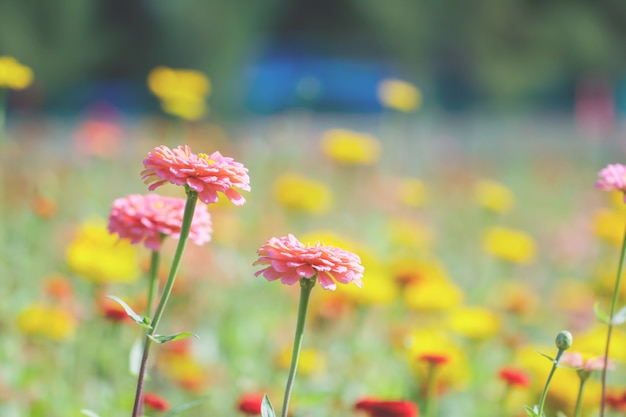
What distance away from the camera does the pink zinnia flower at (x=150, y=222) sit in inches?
33.6

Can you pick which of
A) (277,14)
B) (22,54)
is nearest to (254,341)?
(22,54)

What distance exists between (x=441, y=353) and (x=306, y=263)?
520mm

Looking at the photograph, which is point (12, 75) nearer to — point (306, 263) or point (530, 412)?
point (306, 263)

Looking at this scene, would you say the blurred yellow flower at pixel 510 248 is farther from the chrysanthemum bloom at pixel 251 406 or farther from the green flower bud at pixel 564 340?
the green flower bud at pixel 564 340

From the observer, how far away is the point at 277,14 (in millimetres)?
11031

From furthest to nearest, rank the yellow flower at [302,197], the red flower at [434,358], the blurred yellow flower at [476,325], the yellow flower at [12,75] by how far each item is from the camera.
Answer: the yellow flower at [302,197] < the blurred yellow flower at [476,325] < the yellow flower at [12,75] < the red flower at [434,358]

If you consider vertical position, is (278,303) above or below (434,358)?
above

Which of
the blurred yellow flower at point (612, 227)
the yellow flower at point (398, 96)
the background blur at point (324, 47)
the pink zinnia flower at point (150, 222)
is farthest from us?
the background blur at point (324, 47)

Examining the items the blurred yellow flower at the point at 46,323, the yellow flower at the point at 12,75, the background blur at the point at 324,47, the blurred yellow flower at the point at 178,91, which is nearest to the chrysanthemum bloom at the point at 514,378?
the blurred yellow flower at the point at 46,323

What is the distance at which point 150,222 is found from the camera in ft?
2.79

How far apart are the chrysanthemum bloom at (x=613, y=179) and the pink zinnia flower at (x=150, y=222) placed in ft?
1.31

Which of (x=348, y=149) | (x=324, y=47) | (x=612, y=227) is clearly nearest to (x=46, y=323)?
(x=348, y=149)

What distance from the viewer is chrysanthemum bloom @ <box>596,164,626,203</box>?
32.4 inches

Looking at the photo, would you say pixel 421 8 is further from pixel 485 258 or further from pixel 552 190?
pixel 485 258
